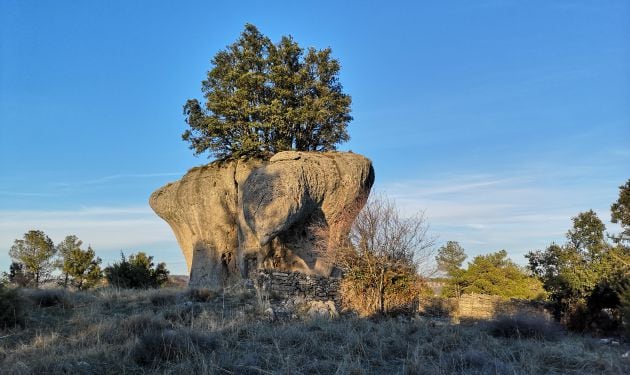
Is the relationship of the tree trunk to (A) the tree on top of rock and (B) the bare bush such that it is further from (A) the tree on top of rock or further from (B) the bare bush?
(A) the tree on top of rock

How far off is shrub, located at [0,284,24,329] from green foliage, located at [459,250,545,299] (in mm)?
26409

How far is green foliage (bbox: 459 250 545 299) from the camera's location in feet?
96.3

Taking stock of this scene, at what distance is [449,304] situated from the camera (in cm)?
2139

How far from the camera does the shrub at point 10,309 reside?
26.1 ft

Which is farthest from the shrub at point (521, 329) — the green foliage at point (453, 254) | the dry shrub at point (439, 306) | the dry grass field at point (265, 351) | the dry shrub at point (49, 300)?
the green foliage at point (453, 254)

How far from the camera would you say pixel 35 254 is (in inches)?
1087

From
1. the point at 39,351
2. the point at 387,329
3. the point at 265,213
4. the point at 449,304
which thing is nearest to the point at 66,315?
the point at 39,351

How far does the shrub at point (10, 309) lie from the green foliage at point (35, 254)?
21470 millimetres

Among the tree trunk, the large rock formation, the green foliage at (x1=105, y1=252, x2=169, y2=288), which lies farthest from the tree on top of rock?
the tree trunk

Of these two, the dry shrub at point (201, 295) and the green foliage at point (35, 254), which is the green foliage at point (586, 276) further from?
the green foliage at point (35, 254)

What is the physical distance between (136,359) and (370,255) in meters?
9.28

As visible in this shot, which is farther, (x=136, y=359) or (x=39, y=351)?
(x=39, y=351)

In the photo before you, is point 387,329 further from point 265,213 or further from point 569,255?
point 569,255

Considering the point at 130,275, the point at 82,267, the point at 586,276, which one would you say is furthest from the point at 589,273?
the point at 82,267
